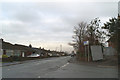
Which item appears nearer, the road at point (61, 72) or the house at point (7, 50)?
the road at point (61, 72)

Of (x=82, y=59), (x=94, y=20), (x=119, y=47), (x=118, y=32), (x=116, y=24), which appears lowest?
(x=82, y=59)

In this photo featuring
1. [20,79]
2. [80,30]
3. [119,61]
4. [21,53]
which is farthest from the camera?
[21,53]

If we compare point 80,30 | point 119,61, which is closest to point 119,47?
point 119,61

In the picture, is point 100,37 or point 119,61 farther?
point 100,37

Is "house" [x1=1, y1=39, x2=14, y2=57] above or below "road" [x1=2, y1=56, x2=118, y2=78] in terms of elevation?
above

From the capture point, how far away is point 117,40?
1828 centimetres

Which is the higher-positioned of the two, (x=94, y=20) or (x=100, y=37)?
(x=94, y=20)

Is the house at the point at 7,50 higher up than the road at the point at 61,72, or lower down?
higher up

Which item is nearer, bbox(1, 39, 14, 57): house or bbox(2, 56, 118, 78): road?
bbox(2, 56, 118, 78): road

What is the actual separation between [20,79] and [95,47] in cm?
1774

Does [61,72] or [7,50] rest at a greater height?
[7,50]

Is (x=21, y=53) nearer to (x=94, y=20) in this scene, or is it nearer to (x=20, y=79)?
(x=94, y=20)

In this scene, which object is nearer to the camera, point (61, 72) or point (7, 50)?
point (61, 72)

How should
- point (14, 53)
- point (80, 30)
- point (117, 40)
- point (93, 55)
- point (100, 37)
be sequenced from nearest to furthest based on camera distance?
point (117, 40)
point (93, 55)
point (100, 37)
point (80, 30)
point (14, 53)
